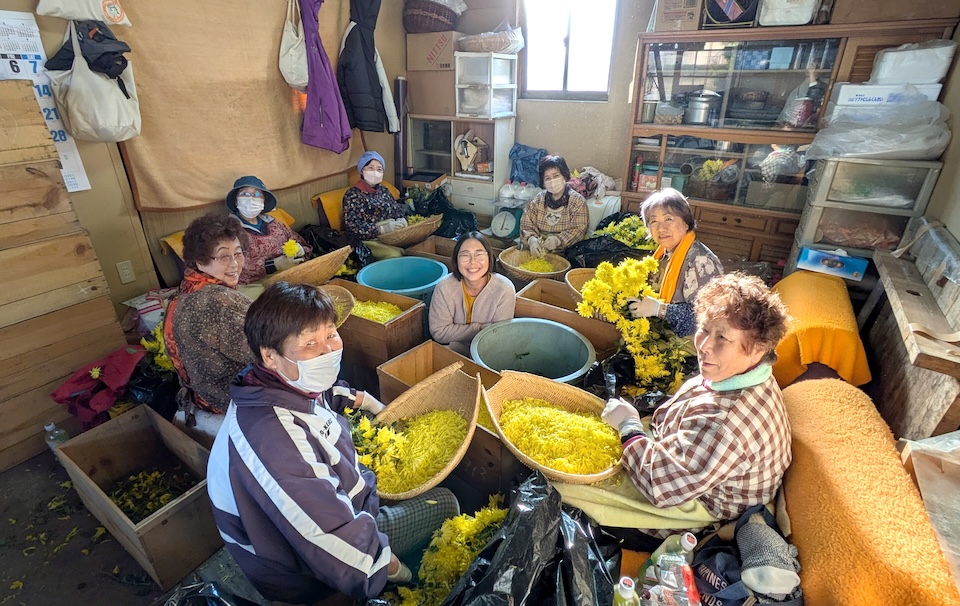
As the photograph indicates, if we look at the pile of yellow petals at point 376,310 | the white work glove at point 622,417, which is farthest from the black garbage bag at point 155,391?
the white work glove at point 622,417

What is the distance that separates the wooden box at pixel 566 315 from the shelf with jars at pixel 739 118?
1.60 m

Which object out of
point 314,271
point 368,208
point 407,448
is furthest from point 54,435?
point 368,208

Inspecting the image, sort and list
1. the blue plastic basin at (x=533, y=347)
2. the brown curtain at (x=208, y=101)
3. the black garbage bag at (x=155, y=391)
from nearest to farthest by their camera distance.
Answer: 1. the black garbage bag at (x=155, y=391)
2. the blue plastic basin at (x=533, y=347)
3. the brown curtain at (x=208, y=101)

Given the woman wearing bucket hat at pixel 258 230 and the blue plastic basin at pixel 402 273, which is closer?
the woman wearing bucket hat at pixel 258 230

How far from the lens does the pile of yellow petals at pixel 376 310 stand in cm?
279

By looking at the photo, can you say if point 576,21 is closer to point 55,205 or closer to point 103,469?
point 55,205

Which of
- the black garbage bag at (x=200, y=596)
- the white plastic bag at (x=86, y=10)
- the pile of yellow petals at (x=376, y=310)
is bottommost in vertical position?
the pile of yellow petals at (x=376, y=310)

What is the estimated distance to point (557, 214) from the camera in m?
3.79

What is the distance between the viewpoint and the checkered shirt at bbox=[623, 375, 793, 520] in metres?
1.35

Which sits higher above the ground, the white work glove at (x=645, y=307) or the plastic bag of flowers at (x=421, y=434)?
the white work glove at (x=645, y=307)

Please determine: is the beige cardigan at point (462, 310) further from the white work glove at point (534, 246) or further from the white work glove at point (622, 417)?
the white work glove at point (534, 246)

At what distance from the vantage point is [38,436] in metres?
2.56

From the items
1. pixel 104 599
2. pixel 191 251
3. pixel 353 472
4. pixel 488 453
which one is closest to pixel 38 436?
pixel 104 599

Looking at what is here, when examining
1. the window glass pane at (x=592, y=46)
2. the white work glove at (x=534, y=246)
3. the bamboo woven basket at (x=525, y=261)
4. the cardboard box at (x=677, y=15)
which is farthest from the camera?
the window glass pane at (x=592, y=46)
